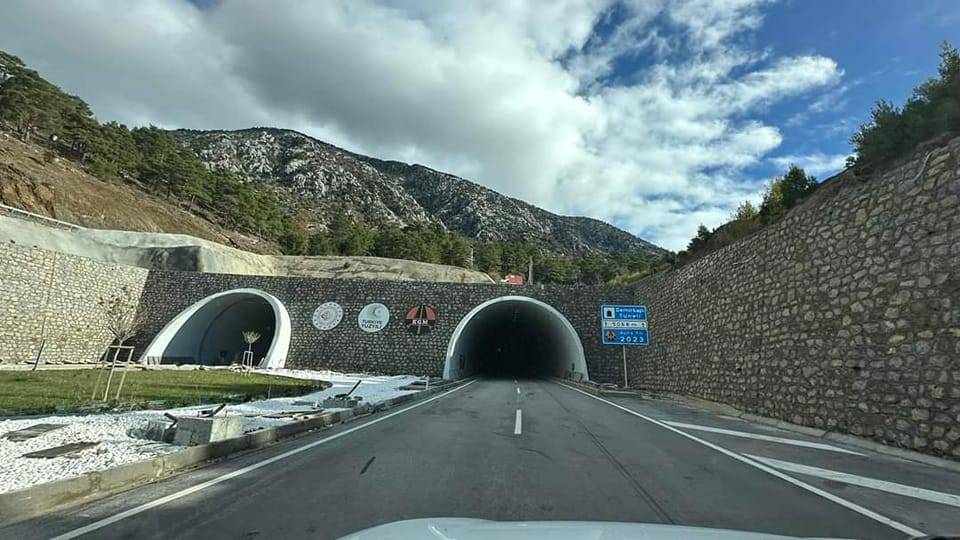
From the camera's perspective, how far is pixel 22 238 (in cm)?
2947

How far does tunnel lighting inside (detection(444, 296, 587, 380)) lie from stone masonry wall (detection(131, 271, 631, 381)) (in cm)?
86

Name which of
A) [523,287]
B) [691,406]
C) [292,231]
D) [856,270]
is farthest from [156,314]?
[292,231]

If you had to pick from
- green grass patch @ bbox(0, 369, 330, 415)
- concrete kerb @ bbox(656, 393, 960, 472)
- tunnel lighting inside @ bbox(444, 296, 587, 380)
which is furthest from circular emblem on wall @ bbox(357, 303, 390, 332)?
concrete kerb @ bbox(656, 393, 960, 472)

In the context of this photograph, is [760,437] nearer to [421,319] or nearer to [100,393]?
[100,393]

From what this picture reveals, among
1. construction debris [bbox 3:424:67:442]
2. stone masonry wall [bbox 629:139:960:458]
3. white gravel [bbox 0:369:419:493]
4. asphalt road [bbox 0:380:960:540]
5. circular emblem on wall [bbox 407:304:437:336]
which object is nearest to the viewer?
asphalt road [bbox 0:380:960:540]

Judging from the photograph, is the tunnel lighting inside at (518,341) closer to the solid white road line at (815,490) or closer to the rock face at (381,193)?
the solid white road line at (815,490)

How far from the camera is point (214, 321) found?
3519cm

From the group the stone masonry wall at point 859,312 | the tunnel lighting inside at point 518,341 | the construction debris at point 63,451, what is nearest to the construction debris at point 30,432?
the construction debris at point 63,451

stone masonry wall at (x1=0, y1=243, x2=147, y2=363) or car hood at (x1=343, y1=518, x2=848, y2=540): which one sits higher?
stone masonry wall at (x1=0, y1=243, x2=147, y2=363)

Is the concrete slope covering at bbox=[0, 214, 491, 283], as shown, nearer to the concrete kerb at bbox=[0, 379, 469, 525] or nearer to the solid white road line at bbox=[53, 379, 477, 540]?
the concrete kerb at bbox=[0, 379, 469, 525]

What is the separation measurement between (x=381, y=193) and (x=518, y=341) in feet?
281

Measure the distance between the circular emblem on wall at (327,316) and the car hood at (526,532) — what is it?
32630mm

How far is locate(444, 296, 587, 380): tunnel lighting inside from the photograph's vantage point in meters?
33.5

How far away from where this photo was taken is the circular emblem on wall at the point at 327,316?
1353 inches
